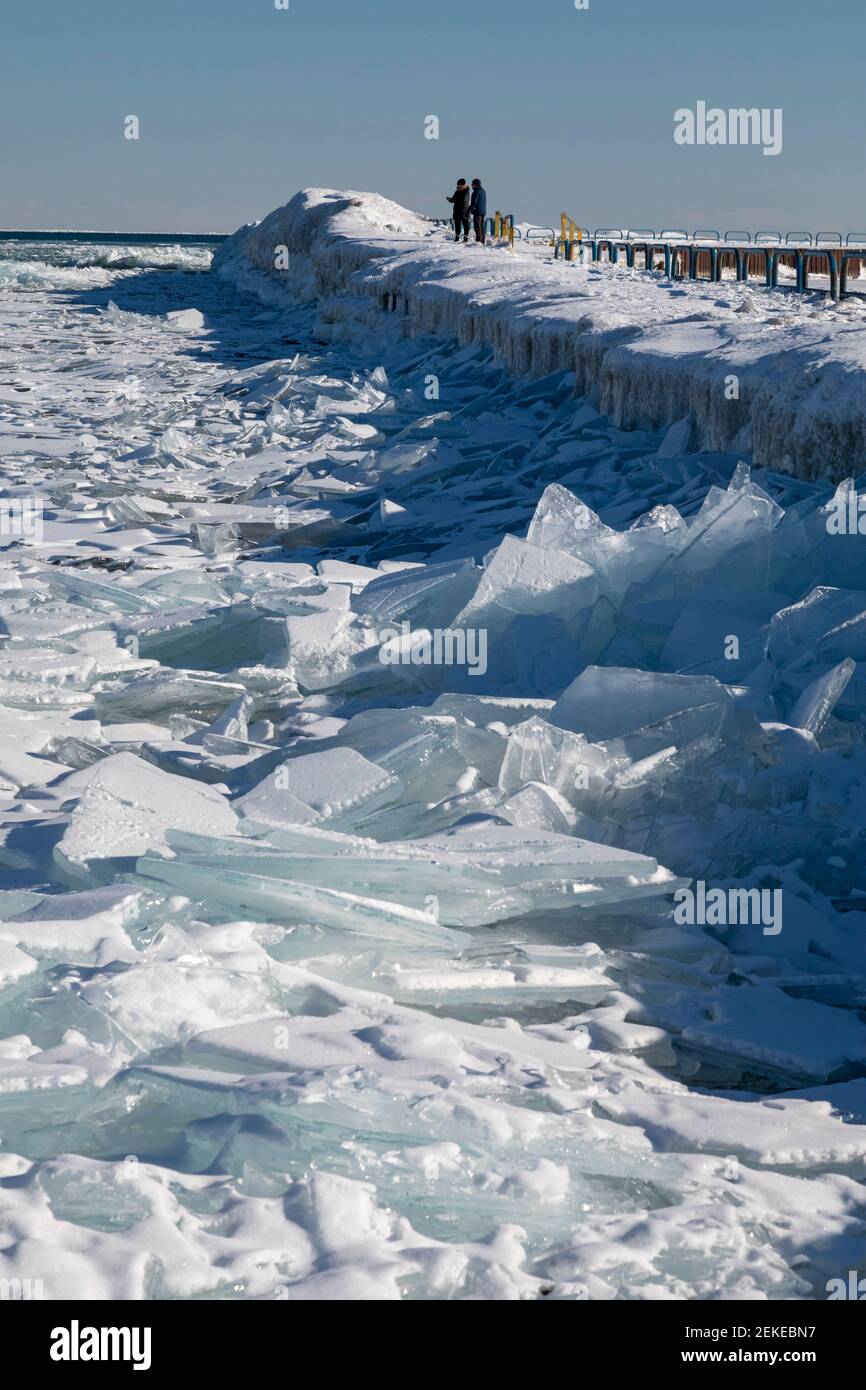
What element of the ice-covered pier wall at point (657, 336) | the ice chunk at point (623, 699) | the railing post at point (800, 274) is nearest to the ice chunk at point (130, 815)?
the ice chunk at point (623, 699)

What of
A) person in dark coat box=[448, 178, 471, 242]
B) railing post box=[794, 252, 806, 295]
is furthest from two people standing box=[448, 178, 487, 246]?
railing post box=[794, 252, 806, 295]

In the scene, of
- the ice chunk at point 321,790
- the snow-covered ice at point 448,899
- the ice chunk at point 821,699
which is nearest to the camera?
the snow-covered ice at point 448,899

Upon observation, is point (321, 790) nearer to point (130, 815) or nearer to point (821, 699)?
point (130, 815)

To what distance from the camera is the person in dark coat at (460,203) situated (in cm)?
2581

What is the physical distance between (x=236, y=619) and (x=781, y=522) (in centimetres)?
208

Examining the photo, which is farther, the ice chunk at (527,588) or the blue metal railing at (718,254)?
the blue metal railing at (718,254)

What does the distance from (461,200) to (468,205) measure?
324 mm

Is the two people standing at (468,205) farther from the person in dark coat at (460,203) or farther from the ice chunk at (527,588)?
the ice chunk at (527,588)

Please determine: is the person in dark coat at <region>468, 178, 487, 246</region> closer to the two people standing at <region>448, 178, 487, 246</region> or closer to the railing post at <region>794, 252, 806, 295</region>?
the two people standing at <region>448, 178, 487, 246</region>

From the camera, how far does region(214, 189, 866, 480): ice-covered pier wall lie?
6.55 metres

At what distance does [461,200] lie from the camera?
2584cm

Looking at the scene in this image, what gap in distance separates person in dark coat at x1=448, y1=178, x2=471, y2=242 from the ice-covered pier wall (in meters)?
3.13

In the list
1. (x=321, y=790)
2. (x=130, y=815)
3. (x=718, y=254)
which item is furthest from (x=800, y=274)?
(x=130, y=815)
